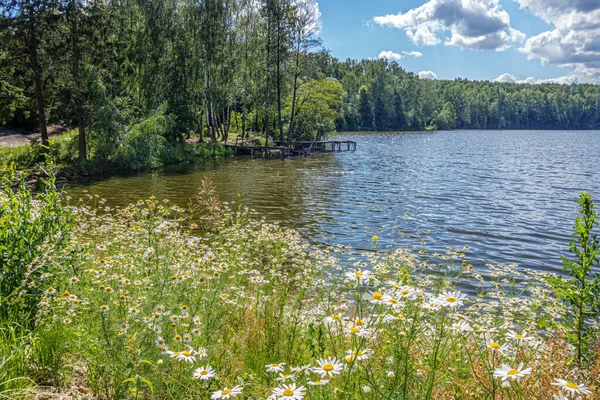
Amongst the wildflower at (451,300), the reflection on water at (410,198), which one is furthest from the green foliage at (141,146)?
the wildflower at (451,300)

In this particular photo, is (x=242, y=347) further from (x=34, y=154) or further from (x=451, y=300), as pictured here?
(x=34, y=154)

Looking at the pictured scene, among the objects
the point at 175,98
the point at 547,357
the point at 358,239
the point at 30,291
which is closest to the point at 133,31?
the point at 175,98

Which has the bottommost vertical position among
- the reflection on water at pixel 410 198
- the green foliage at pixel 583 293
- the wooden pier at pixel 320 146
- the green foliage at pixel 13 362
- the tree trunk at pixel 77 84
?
the reflection on water at pixel 410 198

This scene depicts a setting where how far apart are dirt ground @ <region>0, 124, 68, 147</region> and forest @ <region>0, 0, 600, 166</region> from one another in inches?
38.2

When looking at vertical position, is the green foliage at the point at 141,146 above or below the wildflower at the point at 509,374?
above

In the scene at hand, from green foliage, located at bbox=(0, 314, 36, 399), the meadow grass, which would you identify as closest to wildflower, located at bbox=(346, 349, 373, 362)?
the meadow grass

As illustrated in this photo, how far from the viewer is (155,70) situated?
3419 centimetres

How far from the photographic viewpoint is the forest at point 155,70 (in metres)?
24.9

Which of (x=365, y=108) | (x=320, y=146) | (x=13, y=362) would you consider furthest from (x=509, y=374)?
(x=365, y=108)

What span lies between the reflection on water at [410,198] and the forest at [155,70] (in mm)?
5120

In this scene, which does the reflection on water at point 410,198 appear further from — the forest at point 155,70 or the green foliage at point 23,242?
the green foliage at point 23,242

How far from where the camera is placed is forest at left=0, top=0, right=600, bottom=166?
2491cm

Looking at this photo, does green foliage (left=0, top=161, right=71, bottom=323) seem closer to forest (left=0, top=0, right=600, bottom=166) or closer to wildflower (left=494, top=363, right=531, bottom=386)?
wildflower (left=494, top=363, right=531, bottom=386)

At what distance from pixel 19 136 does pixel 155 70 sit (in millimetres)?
11766
